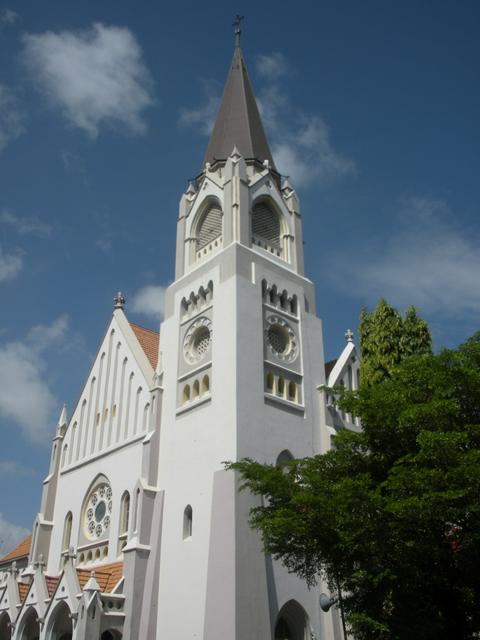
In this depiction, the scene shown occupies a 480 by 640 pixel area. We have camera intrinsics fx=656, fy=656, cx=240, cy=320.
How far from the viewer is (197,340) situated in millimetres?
27688

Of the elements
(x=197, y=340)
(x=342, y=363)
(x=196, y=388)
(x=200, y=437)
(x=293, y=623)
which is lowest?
(x=293, y=623)

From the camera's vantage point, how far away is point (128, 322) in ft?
106

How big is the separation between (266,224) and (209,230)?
2664 mm

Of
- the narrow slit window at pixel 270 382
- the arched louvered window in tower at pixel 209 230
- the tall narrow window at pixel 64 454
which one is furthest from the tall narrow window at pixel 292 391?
the tall narrow window at pixel 64 454

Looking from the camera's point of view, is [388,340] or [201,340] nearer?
[388,340]

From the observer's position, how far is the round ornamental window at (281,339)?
26766 mm

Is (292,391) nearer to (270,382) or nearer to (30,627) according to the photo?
(270,382)

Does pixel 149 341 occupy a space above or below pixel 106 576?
above

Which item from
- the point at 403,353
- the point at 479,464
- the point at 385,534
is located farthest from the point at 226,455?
the point at 479,464

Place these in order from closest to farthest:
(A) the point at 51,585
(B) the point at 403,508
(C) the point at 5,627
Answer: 1. (B) the point at 403,508
2. (A) the point at 51,585
3. (C) the point at 5,627

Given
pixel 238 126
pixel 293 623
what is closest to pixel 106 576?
pixel 293 623

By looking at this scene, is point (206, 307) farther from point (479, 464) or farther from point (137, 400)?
point (479, 464)

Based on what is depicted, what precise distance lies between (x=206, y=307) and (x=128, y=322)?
6317mm

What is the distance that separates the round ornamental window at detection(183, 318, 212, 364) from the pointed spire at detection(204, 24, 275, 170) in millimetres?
9549
